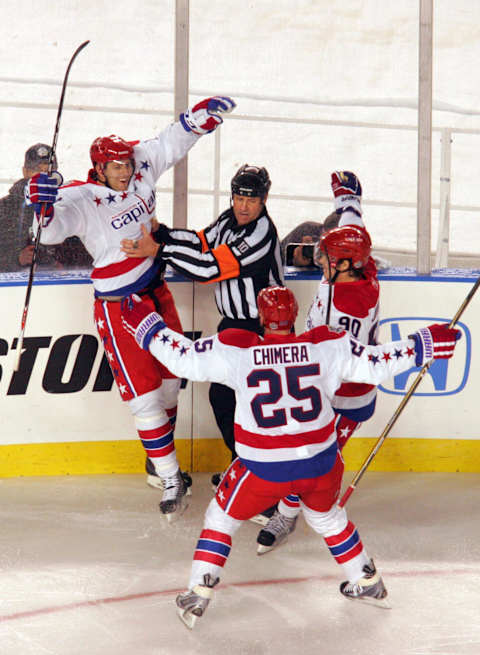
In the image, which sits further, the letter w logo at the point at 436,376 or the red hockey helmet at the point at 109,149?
the letter w logo at the point at 436,376

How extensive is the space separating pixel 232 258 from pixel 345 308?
0.57m

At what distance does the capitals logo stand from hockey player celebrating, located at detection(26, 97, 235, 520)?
3.34ft

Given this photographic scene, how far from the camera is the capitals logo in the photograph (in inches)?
165

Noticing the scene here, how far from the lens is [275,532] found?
11.4 feet

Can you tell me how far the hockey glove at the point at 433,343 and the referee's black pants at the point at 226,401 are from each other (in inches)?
41.8

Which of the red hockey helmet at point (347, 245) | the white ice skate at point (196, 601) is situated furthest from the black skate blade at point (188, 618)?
the red hockey helmet at point (347, 245)

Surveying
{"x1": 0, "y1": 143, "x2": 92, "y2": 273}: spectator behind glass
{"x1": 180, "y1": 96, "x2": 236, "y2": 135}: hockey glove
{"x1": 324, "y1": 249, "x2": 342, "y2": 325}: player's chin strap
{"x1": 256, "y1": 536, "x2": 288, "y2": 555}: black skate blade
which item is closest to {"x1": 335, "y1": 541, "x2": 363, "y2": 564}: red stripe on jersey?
{"x1": 256, "y1": 536, "x2": 288, "y2": 555}: black skate blade

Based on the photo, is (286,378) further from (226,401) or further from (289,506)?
(226,401)

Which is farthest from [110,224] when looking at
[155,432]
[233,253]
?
[155,432]

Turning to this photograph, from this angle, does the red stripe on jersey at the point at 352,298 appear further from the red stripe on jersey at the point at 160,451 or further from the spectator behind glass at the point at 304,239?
the red stripe on jersey at the point at 160,451

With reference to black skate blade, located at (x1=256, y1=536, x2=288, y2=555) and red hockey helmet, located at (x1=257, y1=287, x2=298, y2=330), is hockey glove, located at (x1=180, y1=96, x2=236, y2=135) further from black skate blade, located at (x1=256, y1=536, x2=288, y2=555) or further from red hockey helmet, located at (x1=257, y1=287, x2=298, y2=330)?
black skate blade, located at (x1=256, y1=536, x2=288, y2=555)

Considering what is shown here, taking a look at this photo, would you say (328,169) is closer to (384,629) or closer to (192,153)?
(192,153)

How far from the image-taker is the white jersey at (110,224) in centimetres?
363

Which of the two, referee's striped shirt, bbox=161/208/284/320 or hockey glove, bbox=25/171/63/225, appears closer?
hockey glove, bbox=25/171/63/225
